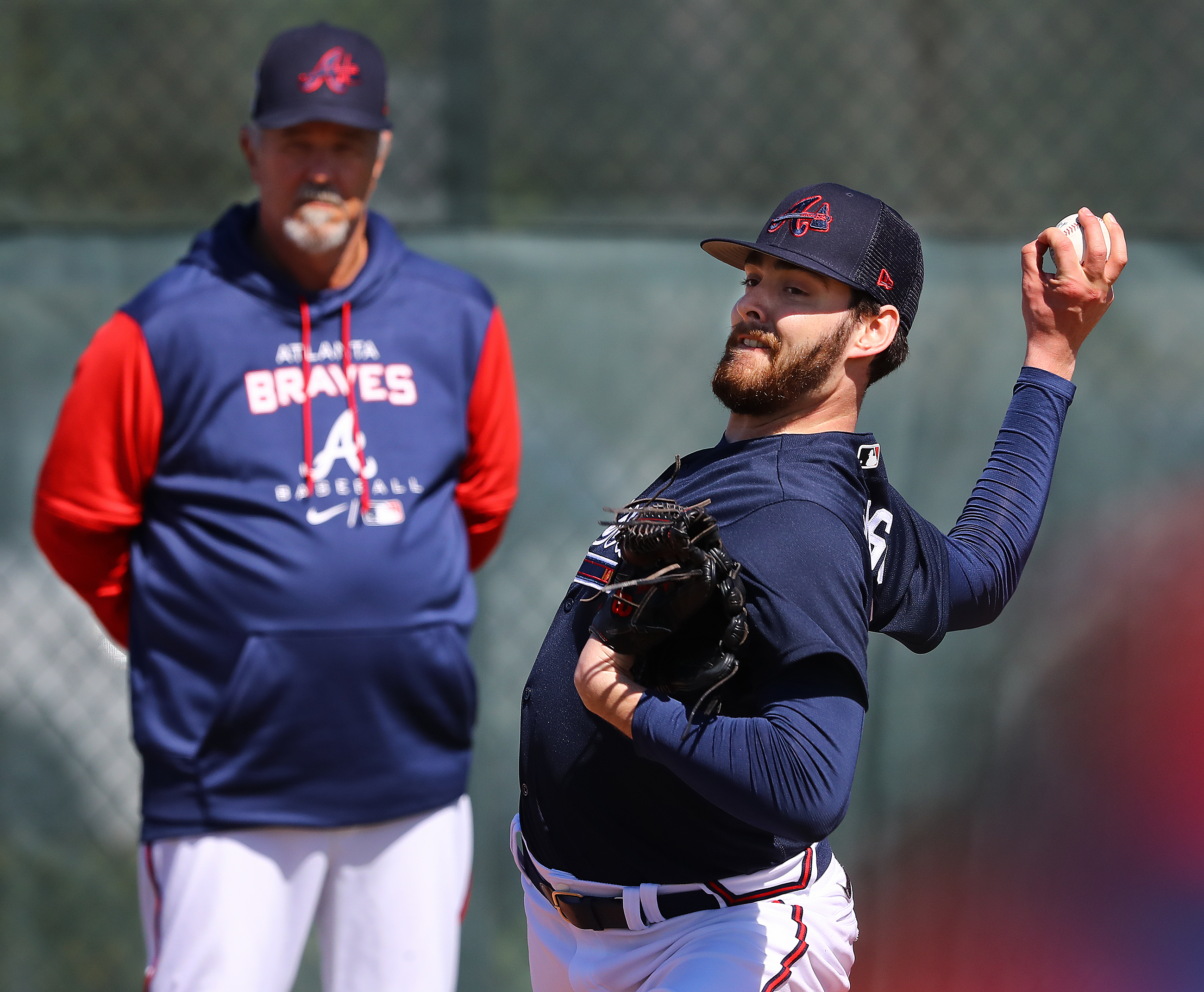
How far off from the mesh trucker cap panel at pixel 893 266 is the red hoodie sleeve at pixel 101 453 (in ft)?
4.86

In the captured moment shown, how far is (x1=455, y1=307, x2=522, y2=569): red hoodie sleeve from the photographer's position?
3.00m

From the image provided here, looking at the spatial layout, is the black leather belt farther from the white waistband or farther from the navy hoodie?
the navy hoodie

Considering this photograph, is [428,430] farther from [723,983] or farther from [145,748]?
[723,983]

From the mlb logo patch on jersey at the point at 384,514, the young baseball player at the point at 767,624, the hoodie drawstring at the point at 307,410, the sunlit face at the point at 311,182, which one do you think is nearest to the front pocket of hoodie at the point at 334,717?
the mlb logo patch on jersey at the point at 384,514

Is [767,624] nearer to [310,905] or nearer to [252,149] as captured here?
[310,905]

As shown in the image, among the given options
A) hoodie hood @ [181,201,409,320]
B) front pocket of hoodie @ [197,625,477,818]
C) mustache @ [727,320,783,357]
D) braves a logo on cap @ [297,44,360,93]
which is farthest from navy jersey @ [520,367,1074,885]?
braves a logo on cap @ [297,44,360,93]

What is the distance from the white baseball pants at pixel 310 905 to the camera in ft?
8.68

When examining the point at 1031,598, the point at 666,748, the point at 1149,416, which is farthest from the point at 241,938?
the point at 1149,416

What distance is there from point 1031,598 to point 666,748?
7.67 ft

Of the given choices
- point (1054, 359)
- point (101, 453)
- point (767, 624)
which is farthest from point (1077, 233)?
point (101, 453)

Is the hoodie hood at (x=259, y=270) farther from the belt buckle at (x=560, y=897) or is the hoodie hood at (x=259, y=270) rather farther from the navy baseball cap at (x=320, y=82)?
Result: the belt buckle at (x=560, y=897)

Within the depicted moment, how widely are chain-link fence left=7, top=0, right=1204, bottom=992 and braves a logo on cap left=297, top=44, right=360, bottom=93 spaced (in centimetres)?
81

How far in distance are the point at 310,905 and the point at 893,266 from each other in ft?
5.80

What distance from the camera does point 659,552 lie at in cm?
169
